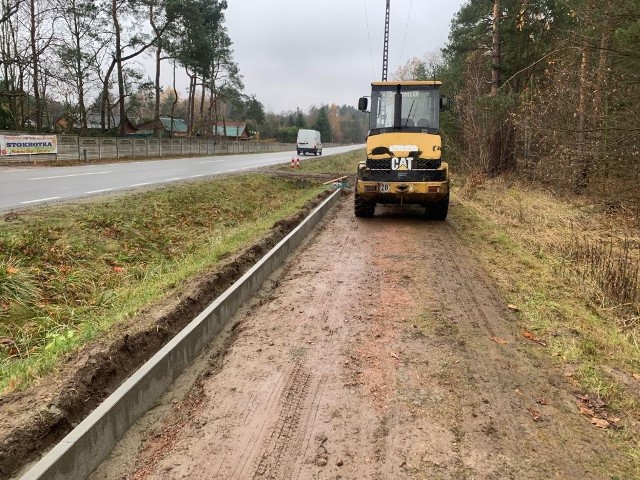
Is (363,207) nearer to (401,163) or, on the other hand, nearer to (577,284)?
(401,163)

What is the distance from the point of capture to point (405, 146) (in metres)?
11.1

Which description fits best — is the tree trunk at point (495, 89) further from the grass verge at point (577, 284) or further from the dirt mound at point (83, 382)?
the dirt mound at point (83, 382)

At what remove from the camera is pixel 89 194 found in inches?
477

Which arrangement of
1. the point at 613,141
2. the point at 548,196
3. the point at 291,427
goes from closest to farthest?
the point at 291,427, the point at 613,141, the point at 548,196

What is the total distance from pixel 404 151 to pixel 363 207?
186cm

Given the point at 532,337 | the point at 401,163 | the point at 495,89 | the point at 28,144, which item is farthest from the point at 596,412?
the point at 28,144

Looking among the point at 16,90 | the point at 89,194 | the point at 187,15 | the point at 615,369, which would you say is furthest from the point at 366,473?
the point at 16,90

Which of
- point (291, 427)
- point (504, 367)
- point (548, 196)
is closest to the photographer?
point (291, 427)

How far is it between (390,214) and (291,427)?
34.2 feet

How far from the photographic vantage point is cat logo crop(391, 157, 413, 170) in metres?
11.0

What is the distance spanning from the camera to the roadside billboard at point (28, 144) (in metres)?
23.4

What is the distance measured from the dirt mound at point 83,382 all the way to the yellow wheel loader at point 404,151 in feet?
20.6

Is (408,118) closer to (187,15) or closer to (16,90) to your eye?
(187,15)

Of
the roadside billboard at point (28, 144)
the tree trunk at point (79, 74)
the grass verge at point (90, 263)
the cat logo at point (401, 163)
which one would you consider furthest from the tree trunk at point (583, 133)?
the tree trunk at point (79, 74)
